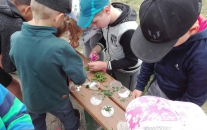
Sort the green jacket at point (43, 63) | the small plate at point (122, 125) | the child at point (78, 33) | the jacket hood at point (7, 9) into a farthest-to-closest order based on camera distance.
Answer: the child at point (78, 33)
the jacket hood at point (7, 9)
the small plate at point (122, 125)
the green jacket at point (43, 63)

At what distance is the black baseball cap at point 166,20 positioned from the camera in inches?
39.7

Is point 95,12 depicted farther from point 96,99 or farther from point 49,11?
point 96,99

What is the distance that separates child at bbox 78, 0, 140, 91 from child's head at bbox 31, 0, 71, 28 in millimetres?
209

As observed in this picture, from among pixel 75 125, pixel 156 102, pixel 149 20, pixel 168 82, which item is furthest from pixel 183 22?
pixel 75 125

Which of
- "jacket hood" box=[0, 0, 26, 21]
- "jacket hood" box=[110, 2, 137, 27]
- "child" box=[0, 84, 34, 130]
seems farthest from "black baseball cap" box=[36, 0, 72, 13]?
"child" box=[0, 84, 34, 130]

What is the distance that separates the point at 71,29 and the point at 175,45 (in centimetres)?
108

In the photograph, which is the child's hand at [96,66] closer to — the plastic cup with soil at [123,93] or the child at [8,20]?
the plastic cup with soil at [123,93]

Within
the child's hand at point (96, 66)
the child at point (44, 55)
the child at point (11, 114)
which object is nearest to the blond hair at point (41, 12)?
the child at point (44, 55)

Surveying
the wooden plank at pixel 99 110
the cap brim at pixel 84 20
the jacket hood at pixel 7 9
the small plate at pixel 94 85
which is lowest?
the wooden plank at pixel 99 110

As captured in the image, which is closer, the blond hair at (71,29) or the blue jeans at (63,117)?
the blond hair at (71,29)

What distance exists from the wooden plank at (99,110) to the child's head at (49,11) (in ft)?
2.34

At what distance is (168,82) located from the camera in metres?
1.56

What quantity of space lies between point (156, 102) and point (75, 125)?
1.60 m

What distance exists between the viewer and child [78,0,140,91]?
166cm
